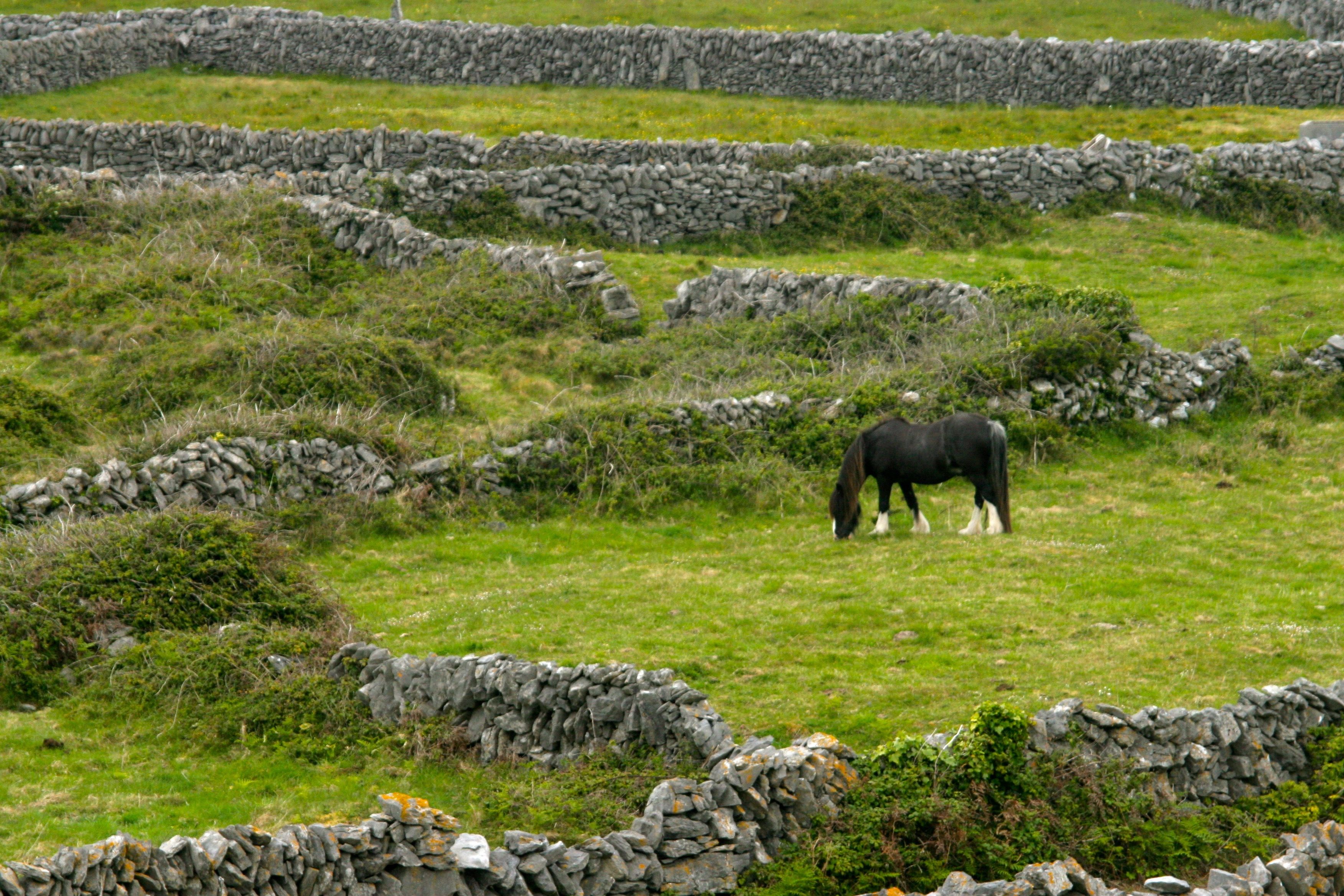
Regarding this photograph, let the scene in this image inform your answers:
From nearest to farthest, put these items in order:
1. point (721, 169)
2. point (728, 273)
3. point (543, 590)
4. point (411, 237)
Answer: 1. point (543, 590)
2. point (728, 273)
3. point (411, 237)
4. point (721, 169)

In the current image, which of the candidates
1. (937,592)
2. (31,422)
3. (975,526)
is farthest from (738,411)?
(31,422)

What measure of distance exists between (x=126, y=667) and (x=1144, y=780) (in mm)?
10086

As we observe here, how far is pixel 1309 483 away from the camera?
2109 centimetres

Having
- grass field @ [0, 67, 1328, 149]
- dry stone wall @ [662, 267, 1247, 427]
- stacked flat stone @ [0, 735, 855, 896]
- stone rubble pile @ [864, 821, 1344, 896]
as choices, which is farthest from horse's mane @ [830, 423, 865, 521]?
grass field @ [0, 67, 1328, 149]

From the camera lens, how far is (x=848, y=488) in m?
19.4

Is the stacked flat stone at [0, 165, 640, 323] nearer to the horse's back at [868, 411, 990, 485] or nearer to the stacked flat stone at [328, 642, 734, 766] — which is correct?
the horse's back at [868, 411, 990, 485]

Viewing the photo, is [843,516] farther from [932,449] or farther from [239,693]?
[239,693]

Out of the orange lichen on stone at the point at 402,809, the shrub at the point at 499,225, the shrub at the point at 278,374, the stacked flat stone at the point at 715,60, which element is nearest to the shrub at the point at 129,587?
the shrub at the point at 278,374

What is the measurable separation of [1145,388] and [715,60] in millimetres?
28254

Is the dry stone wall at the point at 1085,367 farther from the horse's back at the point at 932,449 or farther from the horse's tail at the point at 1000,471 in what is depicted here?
the horse's tail at the point at 1000,471

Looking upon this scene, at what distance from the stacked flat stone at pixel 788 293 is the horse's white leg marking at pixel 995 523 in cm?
742

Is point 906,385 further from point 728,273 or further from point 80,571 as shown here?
point 80,571

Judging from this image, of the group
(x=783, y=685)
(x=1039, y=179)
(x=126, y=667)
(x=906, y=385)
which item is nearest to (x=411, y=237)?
(x=906, y=385)

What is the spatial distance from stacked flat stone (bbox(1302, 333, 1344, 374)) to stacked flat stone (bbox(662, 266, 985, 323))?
586 centimetres
